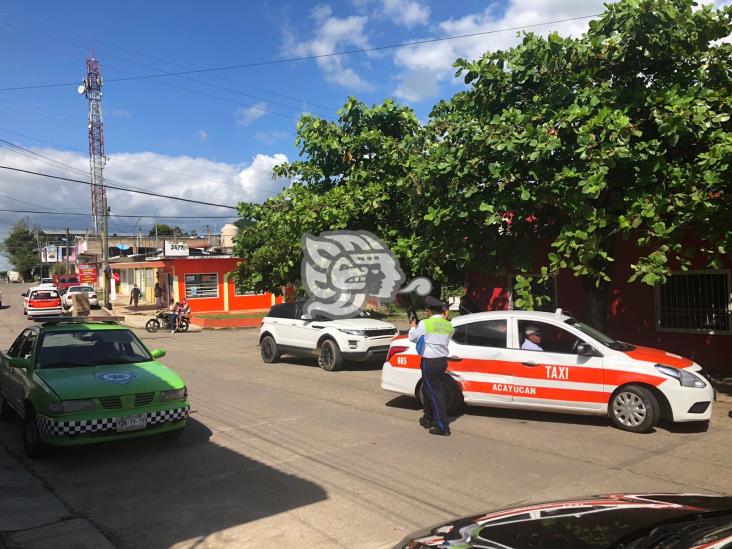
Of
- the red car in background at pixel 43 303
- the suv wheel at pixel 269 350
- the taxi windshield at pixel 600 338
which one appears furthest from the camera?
the red car in background at pixel 43 303

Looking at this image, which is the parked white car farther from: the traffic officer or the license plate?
the traffic officer

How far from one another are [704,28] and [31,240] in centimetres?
12414

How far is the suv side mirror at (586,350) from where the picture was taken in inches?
305

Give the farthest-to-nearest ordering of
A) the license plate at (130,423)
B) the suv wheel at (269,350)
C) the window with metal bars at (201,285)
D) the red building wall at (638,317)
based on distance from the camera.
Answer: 1. the window with metal bars at (201,285)
2. the suv wheel at (269,350)
3. the red building wall at (638,317)
4. the license plate at (130,423)

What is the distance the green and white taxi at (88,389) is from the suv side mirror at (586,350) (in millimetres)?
5090

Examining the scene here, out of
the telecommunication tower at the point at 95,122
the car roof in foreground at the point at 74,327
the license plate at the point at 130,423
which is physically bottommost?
the license plate at the point at 130,423

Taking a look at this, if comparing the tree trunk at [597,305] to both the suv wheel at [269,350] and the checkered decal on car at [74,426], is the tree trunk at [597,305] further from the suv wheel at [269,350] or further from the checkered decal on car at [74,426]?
the checkered decal on car at [74,426]

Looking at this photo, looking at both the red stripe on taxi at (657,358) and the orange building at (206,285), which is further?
the orange building at (206,285)

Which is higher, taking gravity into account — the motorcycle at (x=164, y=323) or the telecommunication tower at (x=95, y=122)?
the telecommunication tower at (x=95, y=122)

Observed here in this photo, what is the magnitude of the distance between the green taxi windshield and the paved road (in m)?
1.06

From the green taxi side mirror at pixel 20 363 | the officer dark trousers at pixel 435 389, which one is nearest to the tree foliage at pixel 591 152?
the officer dark trousers at pixel 435 389

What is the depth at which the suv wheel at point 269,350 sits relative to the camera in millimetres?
15150

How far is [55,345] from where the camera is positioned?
738 centimetres

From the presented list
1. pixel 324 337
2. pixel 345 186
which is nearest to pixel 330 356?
pixel 324 337
